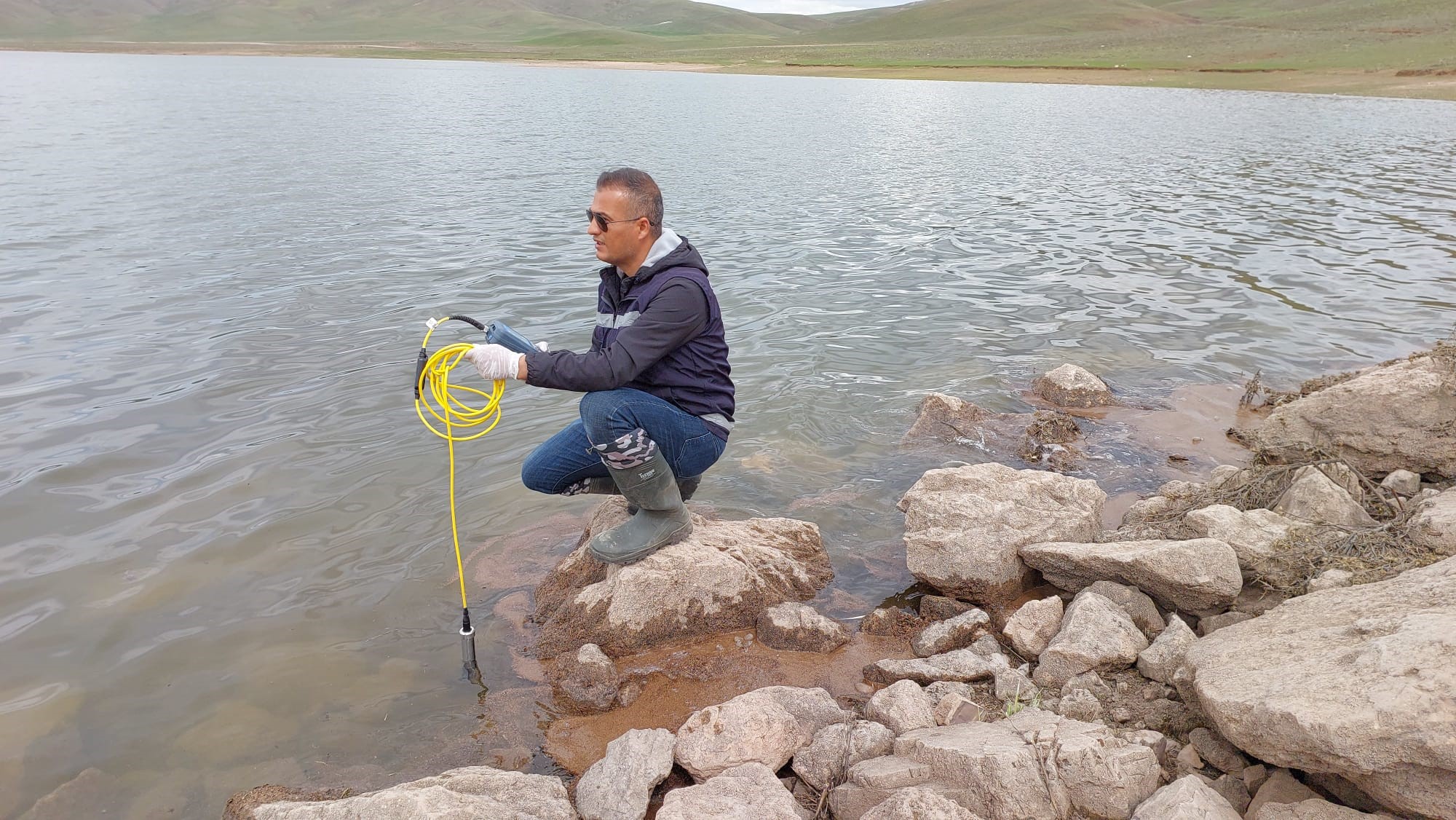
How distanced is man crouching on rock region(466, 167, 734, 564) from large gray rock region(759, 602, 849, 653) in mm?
724

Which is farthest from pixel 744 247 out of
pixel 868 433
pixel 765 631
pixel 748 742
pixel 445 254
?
pixel 748 742

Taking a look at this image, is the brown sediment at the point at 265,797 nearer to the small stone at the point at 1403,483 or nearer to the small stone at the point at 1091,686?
the small stone at the point at 1091,686

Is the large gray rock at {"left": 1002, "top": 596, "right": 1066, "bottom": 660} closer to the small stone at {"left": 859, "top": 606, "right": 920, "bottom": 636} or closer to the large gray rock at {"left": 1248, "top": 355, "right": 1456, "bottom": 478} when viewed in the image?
the small stone at {"left": 859, "top": 606, "right": 920, "bottom": 636}

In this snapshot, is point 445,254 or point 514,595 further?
point 445,254

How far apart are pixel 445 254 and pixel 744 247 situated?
4874mm

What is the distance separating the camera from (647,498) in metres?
5.24

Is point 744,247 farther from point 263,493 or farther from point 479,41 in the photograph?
point 479,41

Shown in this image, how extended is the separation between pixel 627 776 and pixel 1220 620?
10.2 feet

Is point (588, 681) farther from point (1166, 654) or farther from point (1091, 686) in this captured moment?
point (1166, 654)

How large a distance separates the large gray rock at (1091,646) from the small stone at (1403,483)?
112 inches

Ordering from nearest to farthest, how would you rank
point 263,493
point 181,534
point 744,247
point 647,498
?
point 647,498 → point 181,534 → point 263,493 → point 744,247

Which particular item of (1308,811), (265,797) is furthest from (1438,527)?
(265,797)

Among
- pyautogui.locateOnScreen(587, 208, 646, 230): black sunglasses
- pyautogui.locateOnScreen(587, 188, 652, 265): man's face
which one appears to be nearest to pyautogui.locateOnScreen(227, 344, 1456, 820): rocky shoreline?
pyautogui.locateOnScreen(587, 188, 652, 265): man's face

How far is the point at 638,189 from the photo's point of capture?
4723 mm
